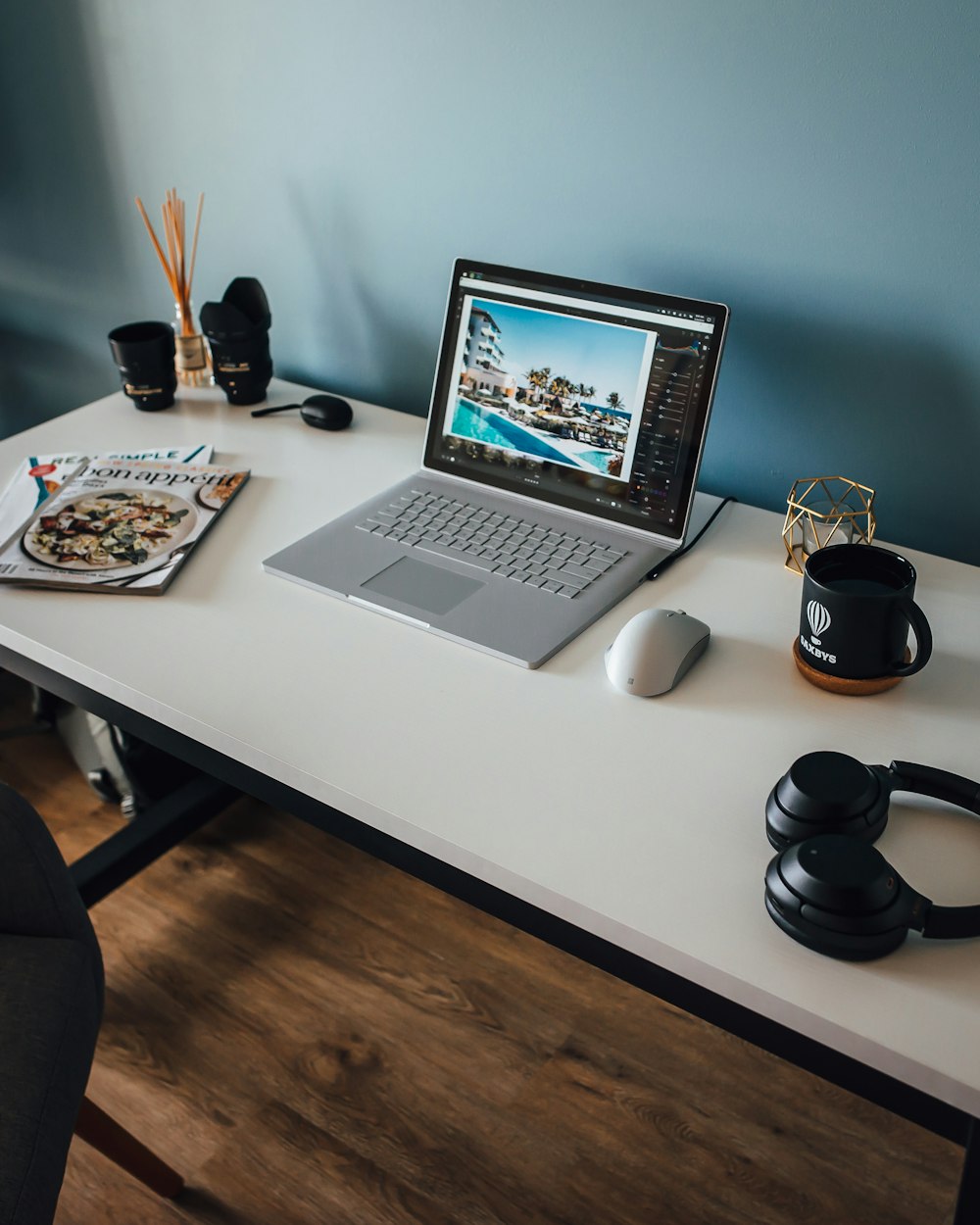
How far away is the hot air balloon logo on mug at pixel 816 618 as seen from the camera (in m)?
0.90

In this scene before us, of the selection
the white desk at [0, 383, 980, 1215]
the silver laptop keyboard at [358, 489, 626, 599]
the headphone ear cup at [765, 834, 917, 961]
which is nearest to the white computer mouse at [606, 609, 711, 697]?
the white desk at [0, 383, 980, 1215]

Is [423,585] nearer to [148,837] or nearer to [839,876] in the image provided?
[839,876]

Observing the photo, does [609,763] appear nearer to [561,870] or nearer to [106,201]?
[561,870]

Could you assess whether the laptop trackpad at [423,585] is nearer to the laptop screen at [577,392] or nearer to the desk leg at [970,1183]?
the laptop screen at [577,392]

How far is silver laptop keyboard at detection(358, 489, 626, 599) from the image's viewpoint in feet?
3.59

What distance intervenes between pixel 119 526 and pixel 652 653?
629 mm

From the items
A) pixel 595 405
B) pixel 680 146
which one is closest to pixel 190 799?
pixel 595 405

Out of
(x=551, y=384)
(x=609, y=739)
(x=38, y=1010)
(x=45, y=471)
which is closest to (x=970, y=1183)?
(x=609, y=739)

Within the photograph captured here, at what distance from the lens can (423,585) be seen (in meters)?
1.08

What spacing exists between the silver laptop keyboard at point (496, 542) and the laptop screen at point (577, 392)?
6 centimetres

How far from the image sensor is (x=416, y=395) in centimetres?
152

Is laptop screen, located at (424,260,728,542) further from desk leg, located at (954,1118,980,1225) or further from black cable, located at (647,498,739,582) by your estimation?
desk leg, located at (954,1118,980,1225)

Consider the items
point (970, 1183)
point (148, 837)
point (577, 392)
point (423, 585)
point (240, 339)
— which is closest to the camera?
point (970, 1183)

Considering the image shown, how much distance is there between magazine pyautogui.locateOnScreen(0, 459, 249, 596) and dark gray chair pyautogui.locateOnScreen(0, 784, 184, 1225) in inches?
10.1
